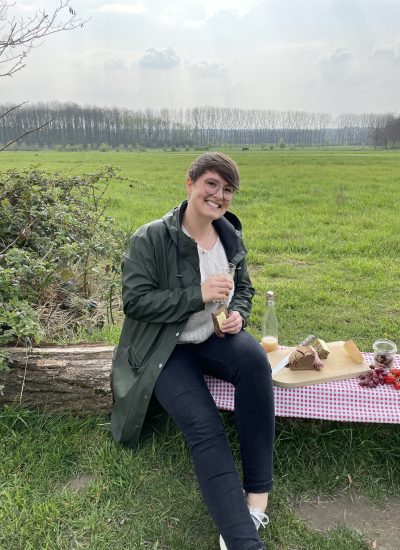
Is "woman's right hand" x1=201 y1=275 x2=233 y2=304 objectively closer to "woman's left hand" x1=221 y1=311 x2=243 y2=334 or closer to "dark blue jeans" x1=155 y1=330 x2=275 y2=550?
"woman's left hand" x1=221 y1=311 x2=243 y2=334

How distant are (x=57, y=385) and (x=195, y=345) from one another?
0.97 meters

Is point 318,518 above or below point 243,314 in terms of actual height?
below

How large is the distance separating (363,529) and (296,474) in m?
0.44

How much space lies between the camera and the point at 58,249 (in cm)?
410

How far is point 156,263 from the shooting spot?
8.53 feet

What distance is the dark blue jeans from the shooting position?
207 cm

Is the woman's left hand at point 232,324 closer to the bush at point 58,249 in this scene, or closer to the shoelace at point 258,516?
the shoelace at point 258,516

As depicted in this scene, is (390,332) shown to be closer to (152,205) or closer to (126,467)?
(126,467)

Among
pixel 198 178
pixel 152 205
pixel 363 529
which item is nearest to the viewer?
pixel 363 529

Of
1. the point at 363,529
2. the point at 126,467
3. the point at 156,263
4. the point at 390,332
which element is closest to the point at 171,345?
the point at 156,263

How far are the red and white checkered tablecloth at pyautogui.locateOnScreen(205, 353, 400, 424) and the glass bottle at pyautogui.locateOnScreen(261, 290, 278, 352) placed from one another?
0.43 m

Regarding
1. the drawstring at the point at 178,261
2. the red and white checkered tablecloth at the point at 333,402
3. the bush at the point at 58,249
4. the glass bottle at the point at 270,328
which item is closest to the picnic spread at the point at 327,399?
the red and white checkered tablecloth at the point at 333,402

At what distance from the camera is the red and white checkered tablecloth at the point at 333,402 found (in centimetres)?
272

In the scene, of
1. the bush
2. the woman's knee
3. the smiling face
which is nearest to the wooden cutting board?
the woman's knee
